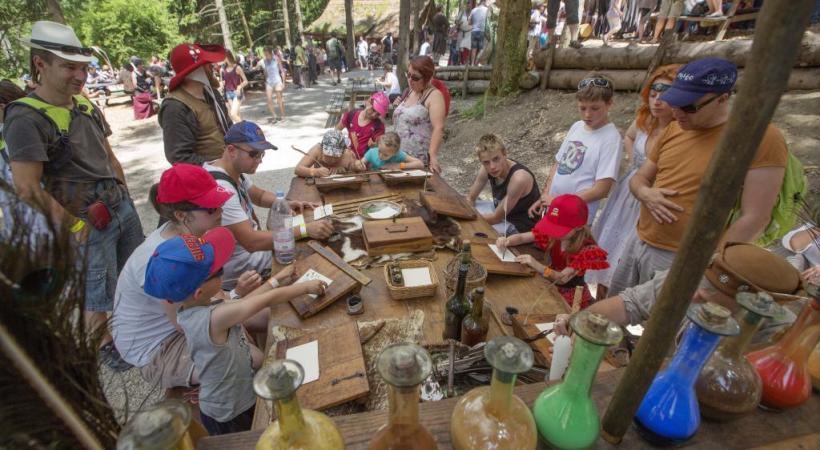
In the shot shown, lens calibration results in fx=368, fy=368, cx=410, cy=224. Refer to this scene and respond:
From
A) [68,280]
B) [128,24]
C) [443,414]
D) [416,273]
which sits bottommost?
[416,273]

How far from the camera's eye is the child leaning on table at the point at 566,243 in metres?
2.20

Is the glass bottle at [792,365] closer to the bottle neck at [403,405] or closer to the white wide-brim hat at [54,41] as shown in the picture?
the bottle neck at [403,405]

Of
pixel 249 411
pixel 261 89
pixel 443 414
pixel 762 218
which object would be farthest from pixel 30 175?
pixel 261 89

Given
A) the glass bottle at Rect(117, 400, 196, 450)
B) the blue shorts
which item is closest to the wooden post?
the glass bottle at Rect(117, 400, 196, 450)

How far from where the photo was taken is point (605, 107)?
2.75 metres

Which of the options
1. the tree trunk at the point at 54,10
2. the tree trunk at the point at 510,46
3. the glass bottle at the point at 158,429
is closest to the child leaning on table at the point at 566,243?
the glass bottle at the point at 158,429

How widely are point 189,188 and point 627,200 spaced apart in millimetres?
3029

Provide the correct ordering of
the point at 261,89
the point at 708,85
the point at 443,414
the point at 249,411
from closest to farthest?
the point at 443,414
the point at 708,85
the point at 249,411
the point at 261,89

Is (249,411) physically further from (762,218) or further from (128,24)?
(128,24)

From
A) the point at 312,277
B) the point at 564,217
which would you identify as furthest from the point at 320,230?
the point at 564,217

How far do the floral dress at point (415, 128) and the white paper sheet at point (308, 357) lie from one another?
307 centimetres

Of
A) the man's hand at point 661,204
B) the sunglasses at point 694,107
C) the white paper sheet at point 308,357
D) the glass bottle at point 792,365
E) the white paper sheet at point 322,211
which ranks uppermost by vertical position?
the sunglasses at point 694,107

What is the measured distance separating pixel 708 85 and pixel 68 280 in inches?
96.5

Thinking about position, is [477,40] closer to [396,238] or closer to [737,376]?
[396,238]
